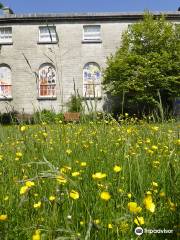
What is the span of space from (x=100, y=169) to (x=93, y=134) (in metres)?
0.72

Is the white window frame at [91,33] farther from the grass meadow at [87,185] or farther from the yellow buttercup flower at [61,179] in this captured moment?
the yellow buttercup flower at [61,179]

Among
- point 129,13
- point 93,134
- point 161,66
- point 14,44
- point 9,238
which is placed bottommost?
point 9,238

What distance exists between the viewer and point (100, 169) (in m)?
2.51

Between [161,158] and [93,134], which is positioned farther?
[93,134]

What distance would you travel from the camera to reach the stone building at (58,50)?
71.4 feet

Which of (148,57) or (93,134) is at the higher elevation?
(148,57)

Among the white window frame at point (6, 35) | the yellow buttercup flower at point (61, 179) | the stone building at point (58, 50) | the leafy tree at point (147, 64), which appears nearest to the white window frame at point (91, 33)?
the stone building at point (58, 50)

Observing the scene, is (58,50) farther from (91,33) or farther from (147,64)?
(147,64)

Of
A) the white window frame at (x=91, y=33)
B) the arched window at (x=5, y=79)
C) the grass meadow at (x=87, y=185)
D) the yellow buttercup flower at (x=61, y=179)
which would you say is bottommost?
the grass meadow at (x=87, y=185)

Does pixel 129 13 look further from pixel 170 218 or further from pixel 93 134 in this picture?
pixel 170 218

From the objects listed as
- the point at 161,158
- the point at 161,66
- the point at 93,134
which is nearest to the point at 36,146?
the point at 93,134

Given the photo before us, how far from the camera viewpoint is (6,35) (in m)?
22.9

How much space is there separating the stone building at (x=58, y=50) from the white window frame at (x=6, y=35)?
188mm

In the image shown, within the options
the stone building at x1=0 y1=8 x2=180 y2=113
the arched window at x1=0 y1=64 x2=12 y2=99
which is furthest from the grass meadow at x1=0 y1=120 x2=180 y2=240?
the arched window at x1=0 y1=64 x2=12 y2=99
